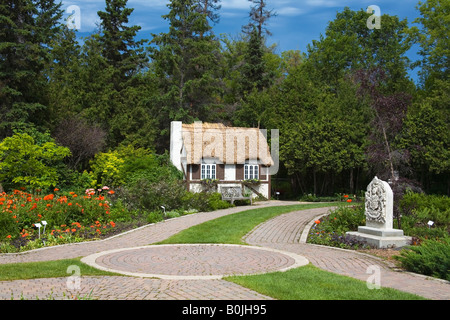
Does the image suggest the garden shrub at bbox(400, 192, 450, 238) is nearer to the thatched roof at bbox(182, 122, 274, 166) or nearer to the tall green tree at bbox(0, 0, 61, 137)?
the thatched roof at bbox(182, 122, 274, 166)

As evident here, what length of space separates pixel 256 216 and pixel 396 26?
117 feet

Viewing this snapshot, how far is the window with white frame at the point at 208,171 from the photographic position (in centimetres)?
2860

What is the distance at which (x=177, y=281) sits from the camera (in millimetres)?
7570

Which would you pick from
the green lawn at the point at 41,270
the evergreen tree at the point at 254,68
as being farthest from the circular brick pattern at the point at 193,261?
the evergreen tree at the point at 254,68

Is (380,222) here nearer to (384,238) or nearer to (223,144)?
(384,238)

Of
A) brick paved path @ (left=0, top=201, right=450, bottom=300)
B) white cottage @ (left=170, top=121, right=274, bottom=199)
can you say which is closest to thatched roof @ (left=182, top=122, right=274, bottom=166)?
white cottage @ (left=170, top=121, right=274, bottom=199)

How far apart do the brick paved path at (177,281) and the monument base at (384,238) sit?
1185 millimetres

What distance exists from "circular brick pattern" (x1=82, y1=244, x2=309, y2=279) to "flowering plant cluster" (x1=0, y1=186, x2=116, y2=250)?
317 centimetres

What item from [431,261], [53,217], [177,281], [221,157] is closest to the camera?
[177,281]

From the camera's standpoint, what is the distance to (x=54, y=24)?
132 ft

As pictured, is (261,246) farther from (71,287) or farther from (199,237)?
(71,287)

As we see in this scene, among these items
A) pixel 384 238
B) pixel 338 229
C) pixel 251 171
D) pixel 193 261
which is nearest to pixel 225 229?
pixel 338 229

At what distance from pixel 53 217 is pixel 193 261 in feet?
21.3
